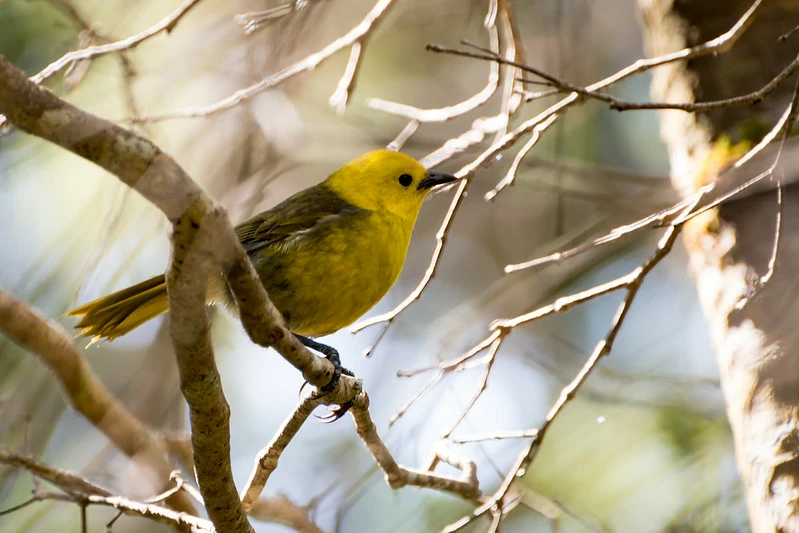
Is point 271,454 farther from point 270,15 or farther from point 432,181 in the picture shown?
point 270,15

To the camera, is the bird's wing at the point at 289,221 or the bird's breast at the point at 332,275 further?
the bird's wing at the point at 289,221

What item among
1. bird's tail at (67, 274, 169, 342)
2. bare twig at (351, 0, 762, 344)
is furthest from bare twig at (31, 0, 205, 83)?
bare twig at (351, 0, 762, 344)

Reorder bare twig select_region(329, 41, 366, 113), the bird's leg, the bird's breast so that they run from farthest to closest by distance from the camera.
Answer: the bird's breast < bare twig select_region(329, 41, 366, 113) < the bird's leg

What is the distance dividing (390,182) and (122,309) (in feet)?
5.16

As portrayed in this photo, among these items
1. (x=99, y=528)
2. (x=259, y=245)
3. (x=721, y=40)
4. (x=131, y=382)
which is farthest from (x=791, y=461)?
(x=99, y=528)

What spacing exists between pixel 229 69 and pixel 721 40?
9.44 feet

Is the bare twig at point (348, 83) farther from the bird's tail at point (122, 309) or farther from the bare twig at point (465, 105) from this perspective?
the bird's tail at point (122, 309)

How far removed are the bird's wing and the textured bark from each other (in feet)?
5.19

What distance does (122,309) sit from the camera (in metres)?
3.39

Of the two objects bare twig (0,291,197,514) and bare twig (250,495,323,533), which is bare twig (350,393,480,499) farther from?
bare twig (0,291,197,514)

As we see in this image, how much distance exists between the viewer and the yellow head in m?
4.21

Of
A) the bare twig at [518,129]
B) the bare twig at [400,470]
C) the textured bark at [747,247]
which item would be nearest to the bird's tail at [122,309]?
the bare twig at [518,129]

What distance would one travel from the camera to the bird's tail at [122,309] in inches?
131

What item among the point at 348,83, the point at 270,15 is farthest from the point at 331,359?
the point at 270,15
